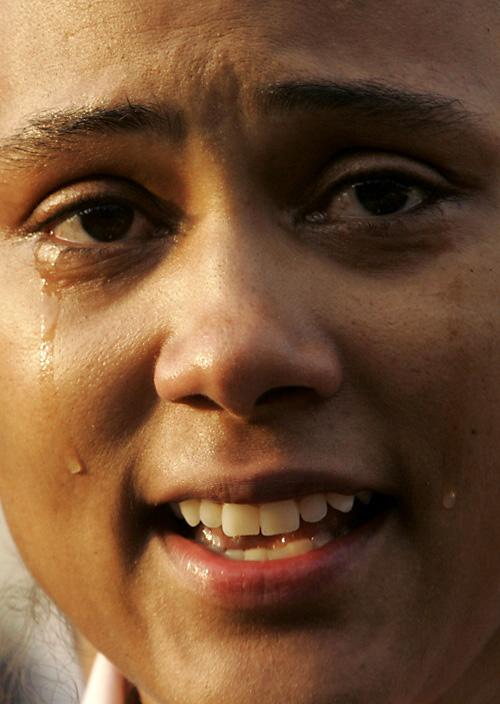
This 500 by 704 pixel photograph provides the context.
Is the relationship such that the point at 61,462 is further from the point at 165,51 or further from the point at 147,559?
the point at 165,51

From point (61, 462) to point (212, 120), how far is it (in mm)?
558

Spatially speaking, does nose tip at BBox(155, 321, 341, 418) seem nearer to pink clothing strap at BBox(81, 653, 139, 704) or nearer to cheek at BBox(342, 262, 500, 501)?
cheek at BBox(342, 262, 500, 501)

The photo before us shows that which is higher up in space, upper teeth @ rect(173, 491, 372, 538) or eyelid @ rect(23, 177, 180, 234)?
eyelid @ rect(23, 177, 180, 234)

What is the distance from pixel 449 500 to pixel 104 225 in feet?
2.19

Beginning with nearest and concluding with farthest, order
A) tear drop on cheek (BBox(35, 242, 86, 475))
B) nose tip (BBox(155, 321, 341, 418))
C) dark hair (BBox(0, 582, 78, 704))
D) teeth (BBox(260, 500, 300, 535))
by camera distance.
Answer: nose tip (BBox(155, 321, 341, 418)), teeth (BBox(260, 500, 300, 535)), tear drop on cheek (BBox(35, 242, 86, 475)), dark hair (BBox(0, 582, 78, 704))

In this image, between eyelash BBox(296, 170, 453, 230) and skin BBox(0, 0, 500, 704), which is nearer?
skin BBox(0, 0, 500, 704)

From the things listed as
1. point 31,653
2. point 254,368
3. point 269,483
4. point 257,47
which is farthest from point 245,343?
point 31,653

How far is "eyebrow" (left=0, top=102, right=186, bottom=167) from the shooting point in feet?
5.53

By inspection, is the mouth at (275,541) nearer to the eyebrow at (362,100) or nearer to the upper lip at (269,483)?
the upper lip at (269,483)

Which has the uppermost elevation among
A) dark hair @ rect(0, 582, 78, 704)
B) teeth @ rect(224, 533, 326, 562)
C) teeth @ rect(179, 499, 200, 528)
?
dark hair @ rect(0, 582, 78, 704)

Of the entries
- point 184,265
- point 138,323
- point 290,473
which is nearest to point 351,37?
point 184,265

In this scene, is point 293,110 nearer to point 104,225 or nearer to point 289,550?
point 104,225

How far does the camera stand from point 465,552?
68.7 inches

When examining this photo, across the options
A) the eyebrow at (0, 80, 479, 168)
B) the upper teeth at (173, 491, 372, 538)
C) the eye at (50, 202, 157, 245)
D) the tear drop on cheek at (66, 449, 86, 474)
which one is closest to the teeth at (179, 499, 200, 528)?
the upper teeth at (173, 491, 372, 538)
